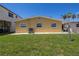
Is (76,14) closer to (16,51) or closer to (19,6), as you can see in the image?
(19,6)

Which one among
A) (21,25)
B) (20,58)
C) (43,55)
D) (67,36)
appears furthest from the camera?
(21,25)

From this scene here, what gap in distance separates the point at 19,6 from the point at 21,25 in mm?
5206

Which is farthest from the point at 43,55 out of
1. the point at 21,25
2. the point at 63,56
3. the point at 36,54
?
the point at 21,25

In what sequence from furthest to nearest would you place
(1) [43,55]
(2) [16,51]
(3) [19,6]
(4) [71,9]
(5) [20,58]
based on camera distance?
(4) [71,9] < (3) [19,6] < (2) [16,51] < (1) [43,55] < (5) [20,58]

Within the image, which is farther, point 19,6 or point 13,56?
point 19,6

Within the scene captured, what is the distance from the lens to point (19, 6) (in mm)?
8016

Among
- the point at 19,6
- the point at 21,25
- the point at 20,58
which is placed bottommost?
the point at 20,58

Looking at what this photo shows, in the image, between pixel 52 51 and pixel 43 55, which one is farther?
pixel 52 51

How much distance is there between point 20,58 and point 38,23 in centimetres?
785

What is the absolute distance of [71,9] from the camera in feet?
28.0

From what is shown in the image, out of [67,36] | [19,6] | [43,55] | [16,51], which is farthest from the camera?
[67,36]

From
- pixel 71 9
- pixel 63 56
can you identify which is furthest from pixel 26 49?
pixel 71 9

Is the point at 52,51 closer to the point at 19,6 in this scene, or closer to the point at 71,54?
the point at 71,54

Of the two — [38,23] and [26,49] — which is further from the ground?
[38,23]
